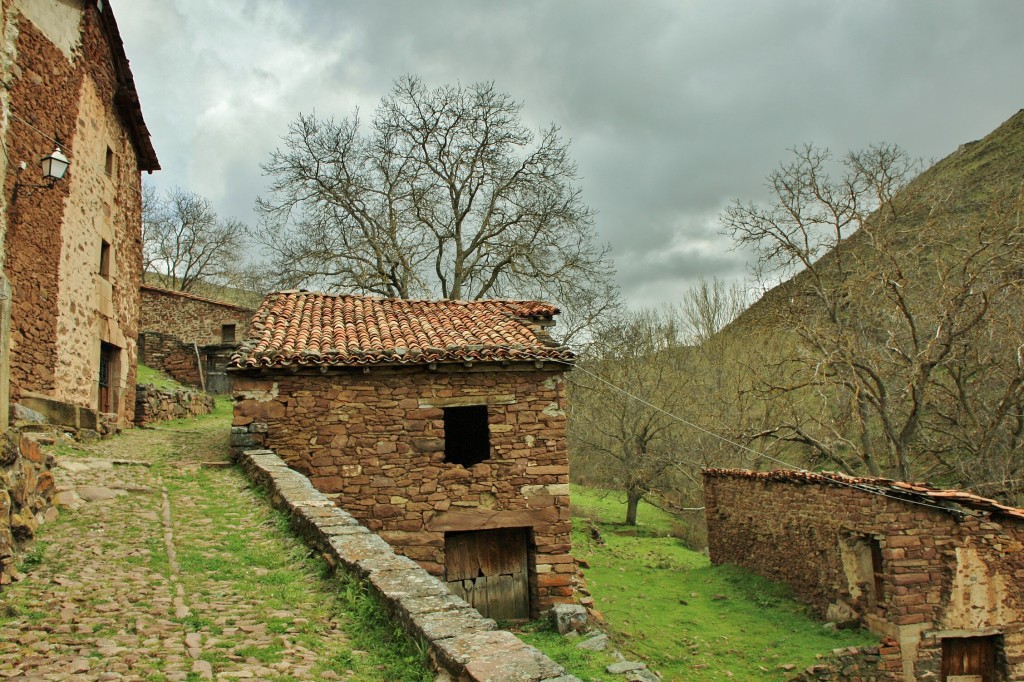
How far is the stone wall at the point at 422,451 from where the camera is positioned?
947 cm

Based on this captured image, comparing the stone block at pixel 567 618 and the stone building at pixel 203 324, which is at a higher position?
the stone building at pixel 203 324

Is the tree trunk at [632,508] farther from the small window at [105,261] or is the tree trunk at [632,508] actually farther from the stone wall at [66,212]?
the small window at [105,261]

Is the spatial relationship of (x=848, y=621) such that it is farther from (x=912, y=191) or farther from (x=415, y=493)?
(x=912, y=191)

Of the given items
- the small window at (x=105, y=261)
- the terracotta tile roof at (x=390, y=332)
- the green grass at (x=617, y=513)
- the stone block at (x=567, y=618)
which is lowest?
the green grass at (x=617, y=513)

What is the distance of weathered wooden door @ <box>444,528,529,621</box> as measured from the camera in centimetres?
980

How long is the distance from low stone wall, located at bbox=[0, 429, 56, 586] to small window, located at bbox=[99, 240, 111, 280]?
797cm

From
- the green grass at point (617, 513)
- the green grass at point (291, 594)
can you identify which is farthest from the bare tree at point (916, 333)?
the green grass at point (291, 594)

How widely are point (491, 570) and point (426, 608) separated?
6.22 metres

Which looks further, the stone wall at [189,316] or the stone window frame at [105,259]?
the stone wall at [189,316]

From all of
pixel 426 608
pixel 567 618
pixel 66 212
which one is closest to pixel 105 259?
pixel 66 212

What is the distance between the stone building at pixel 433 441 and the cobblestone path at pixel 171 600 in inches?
73.0

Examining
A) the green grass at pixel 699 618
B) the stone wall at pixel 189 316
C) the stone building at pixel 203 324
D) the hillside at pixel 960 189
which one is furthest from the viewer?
the stone wall at pixel 189 316

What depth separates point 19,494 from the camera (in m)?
5.36

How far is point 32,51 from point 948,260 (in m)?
20.5
